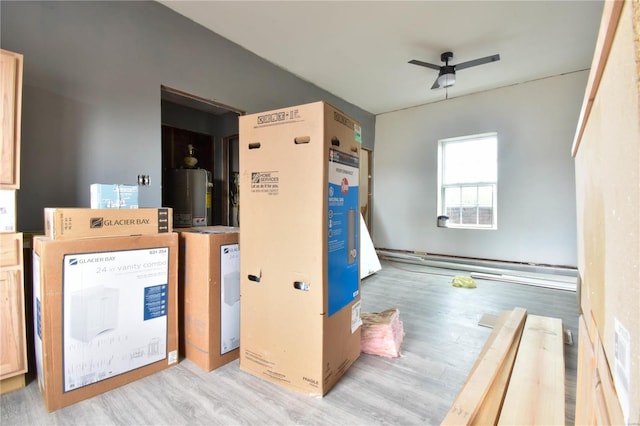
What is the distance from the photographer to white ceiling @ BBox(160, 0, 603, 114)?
2.71 m

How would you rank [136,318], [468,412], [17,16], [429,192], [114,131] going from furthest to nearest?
[429,192] < [114,131] < [17,16] < [136,318] < [468,412]

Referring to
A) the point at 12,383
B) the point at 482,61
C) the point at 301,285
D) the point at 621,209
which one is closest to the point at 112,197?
the point at 12,383

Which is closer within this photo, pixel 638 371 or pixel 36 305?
pixel 638 371

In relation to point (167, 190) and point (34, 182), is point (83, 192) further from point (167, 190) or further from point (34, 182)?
point (167, 190)

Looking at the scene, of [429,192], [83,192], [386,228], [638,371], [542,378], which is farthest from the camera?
[386,228]

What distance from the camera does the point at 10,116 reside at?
4.93 feet

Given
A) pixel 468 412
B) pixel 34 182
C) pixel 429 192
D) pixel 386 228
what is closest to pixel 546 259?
pixel 429 192

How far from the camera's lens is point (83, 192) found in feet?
7.32

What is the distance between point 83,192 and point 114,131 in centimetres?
56

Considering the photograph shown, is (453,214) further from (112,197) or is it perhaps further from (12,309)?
(12,309)

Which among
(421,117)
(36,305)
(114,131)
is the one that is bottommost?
(36,305)

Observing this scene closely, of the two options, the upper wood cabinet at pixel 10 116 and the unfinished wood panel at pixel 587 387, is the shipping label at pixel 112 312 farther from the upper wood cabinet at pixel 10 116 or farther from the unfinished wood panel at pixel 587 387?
the unfinished wood panel at pixel 587 387

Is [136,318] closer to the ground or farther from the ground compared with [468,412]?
farther from the ground

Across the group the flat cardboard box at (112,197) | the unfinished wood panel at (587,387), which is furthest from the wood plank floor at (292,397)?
the flat cardboard box at (112,197)
